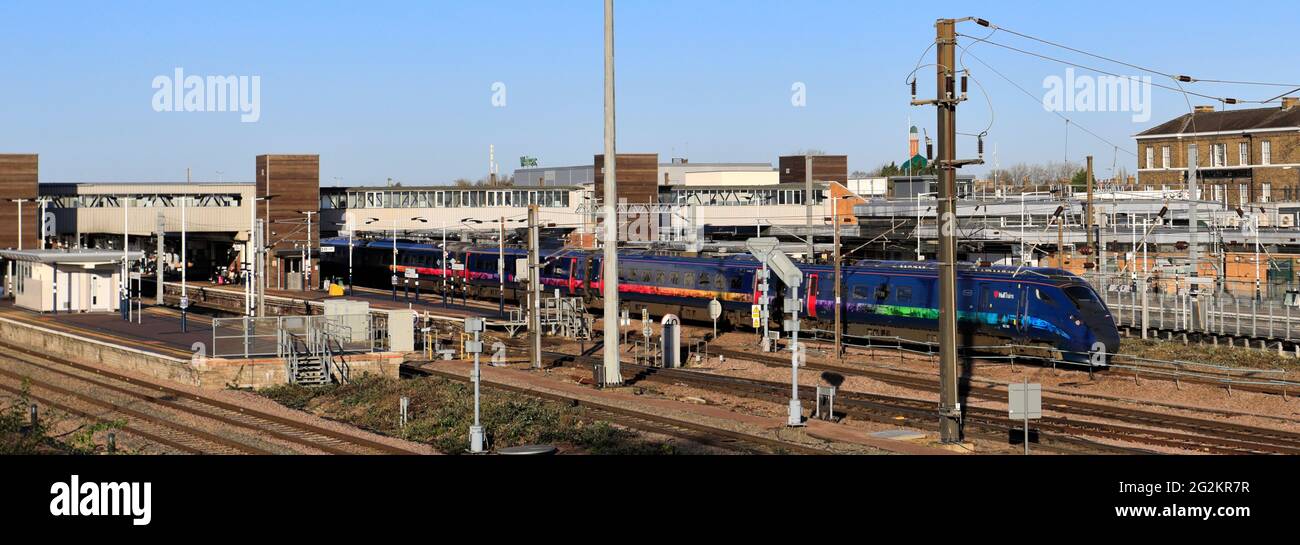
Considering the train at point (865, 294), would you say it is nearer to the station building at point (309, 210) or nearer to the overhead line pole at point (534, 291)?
the overhead line pole at point (534, 291)

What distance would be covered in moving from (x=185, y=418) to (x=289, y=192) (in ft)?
153

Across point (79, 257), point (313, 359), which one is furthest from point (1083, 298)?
point (79, 257)

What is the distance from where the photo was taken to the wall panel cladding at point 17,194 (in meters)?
72.4

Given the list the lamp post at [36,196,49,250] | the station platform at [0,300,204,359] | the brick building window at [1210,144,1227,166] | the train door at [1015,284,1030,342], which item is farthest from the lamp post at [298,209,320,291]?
the brick building window at [1210,144,1227,166]

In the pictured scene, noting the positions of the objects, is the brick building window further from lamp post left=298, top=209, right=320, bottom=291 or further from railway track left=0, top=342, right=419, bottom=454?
railway track left=0, top=342, right=419, bottom=454

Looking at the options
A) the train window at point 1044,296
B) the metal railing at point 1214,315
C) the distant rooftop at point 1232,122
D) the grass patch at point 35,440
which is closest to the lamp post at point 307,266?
the metal railing at point 1214,315

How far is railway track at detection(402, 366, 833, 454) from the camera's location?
22453 mm

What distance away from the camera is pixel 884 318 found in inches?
1522

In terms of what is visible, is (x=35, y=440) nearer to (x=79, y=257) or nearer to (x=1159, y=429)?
(x=1159, y=429)

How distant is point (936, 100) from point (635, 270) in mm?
28252

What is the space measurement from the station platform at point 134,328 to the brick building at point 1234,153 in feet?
233

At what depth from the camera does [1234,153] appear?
97312mm

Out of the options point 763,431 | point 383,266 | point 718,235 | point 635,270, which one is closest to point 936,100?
point 763,431

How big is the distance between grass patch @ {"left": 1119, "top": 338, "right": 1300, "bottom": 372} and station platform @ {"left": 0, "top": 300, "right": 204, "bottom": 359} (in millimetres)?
27966
